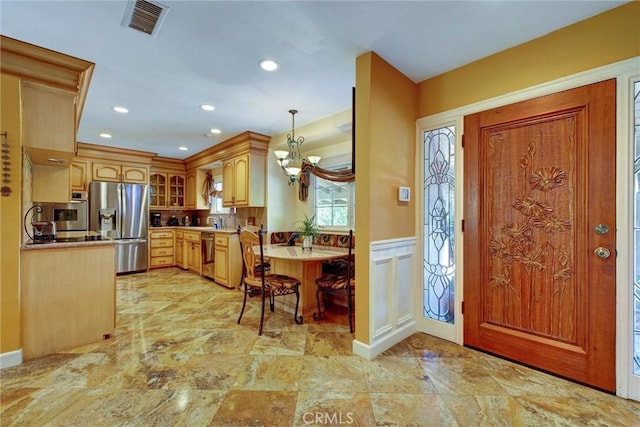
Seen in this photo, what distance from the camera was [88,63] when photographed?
2.37m

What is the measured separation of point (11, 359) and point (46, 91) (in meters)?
2.17

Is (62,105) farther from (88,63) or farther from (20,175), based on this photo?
(20,175)

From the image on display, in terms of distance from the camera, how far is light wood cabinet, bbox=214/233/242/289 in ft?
14.5

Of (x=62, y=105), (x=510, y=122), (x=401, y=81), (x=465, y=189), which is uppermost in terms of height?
(x=401, y=81)

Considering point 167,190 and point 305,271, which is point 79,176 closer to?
point 167,190

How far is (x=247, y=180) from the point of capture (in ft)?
14.9

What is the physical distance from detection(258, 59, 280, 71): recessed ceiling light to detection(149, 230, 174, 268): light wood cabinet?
16.0 feet

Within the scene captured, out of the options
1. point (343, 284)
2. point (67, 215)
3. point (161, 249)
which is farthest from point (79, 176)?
point (343, 284)

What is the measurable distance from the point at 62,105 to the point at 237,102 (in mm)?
1554

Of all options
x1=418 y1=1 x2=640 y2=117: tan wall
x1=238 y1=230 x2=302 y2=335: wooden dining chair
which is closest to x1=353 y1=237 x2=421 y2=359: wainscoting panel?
x1=238 y1=230 x2=302 y2=335: wooden dining chair

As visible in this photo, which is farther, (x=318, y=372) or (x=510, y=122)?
(x=510, y=122)

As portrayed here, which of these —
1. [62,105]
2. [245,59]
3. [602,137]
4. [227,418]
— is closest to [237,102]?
[245,59]

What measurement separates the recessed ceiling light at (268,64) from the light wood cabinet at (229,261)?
2.69 meters

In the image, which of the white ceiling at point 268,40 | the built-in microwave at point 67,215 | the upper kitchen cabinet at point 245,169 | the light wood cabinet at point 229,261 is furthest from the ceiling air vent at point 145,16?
the built-in microwave at point 67,215
